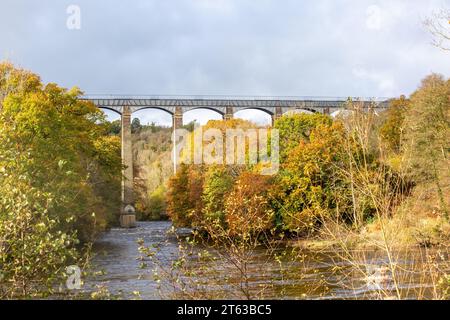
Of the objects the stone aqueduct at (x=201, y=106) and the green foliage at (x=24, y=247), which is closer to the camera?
the green foliage at (x=24, y=247)

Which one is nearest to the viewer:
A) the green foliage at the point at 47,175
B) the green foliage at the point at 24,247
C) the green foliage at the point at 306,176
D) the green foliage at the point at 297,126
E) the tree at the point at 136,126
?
the green foliage at the point at 24,247

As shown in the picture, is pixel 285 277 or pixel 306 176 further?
pixel 306 176

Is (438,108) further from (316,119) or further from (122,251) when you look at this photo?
(122,251)

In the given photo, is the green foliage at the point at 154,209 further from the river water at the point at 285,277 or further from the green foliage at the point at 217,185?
the river water at the point at 285,277

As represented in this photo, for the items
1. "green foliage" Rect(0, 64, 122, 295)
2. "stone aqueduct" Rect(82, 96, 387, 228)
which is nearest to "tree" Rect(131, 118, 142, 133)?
"stone aqueduct" Rect(82, 96, 387, 228)

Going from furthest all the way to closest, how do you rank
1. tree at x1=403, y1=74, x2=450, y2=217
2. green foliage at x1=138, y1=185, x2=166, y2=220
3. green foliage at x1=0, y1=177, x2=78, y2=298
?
1. green foliage at x1=138, y1=185, x2=166, y2=220
2. tree at x1=403, y1=74, x2=450, y2=217
3. green foliage at x1=0, y1=177, x2=78, y2=298

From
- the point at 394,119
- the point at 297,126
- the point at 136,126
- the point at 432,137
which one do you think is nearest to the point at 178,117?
the point at 394,119

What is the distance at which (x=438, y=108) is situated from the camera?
30.1 meters

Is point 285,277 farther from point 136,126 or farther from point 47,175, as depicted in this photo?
point 136,126

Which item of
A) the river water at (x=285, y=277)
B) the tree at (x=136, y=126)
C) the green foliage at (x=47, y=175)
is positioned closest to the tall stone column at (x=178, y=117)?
the green foliage at (x=47, y=175)

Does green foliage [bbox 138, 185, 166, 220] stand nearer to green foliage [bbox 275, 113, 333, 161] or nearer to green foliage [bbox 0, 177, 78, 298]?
green foliage [bbox 275, 113, 333, 161]

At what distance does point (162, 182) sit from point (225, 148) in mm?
30387
